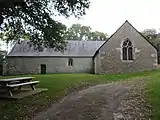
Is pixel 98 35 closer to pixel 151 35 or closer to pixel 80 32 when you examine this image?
pixel 80 32

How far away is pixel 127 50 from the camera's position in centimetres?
3030

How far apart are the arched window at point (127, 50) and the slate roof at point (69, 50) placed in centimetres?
770

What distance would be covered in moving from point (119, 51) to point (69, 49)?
10.7m

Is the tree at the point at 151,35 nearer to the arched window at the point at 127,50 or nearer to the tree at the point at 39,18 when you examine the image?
the arched window at the point at 127,50

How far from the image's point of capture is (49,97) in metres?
11.6

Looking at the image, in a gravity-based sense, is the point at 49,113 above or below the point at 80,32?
below

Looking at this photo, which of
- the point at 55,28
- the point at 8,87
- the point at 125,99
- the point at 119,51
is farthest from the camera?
the point at 119,51

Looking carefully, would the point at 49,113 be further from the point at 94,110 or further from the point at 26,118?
the point at 94,110

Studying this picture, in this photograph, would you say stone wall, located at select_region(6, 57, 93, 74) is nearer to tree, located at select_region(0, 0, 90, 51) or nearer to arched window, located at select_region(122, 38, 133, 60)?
arched window, located at select_region(122, 38, 133, 60)

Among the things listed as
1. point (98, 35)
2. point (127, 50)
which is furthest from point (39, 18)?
point (98, 35)

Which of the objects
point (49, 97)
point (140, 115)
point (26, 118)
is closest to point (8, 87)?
point (49, 97)

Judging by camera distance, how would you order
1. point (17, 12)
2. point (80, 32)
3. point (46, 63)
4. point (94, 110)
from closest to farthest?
point (94, 110), point (17, 12), point (46, 63), point (80, 32)

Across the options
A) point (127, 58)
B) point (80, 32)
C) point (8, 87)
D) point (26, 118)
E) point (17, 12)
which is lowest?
point (26, 118)

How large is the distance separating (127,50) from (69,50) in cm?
1089
